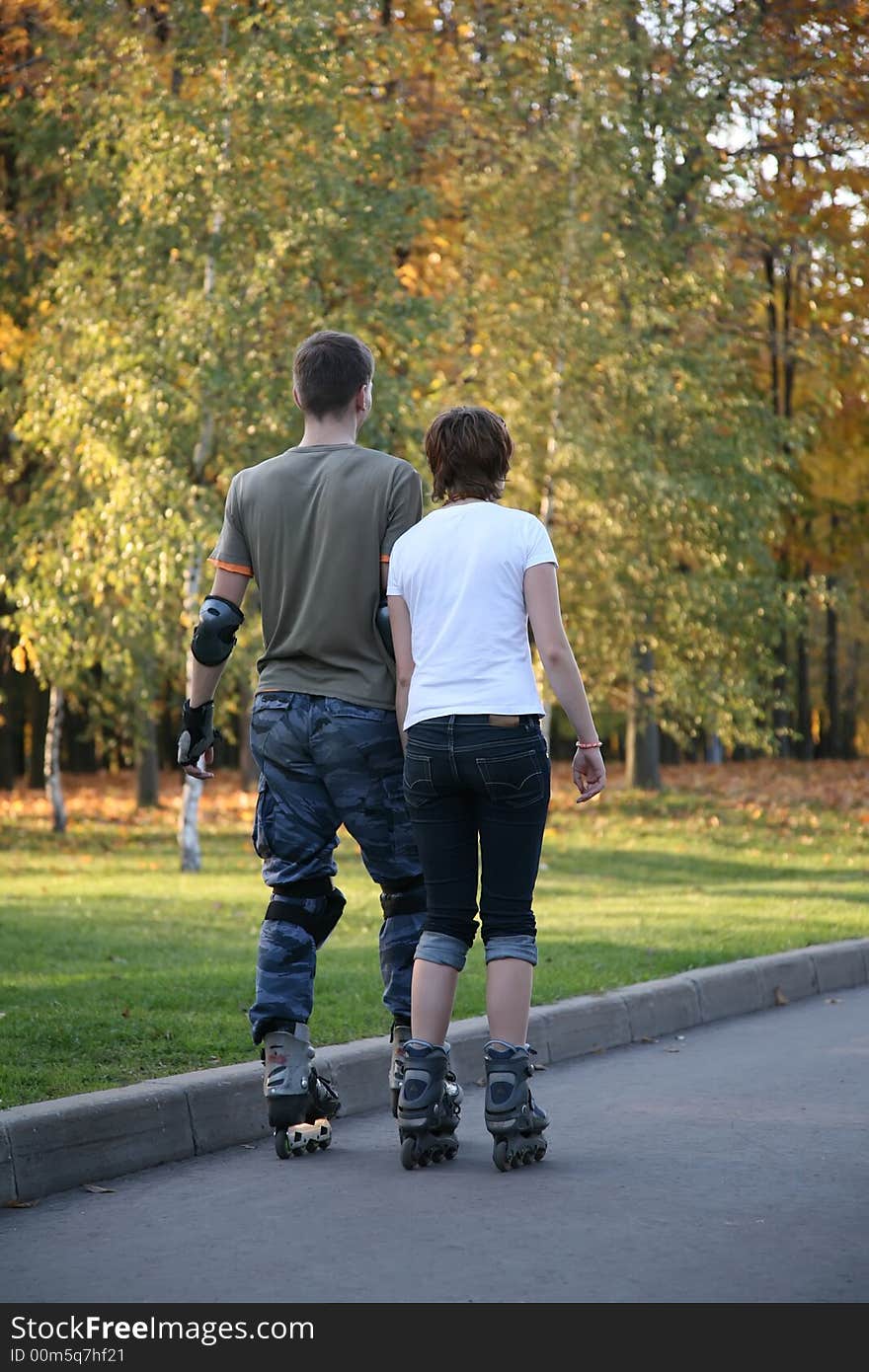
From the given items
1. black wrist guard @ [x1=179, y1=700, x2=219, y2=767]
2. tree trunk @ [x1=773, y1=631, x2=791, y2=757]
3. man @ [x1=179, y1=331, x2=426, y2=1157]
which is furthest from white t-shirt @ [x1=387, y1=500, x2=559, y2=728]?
tree trunk @ [x1=773, y1=631, x2=791, y2=757]

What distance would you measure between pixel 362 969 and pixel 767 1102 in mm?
2988

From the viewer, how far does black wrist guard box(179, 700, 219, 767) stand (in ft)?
18.4

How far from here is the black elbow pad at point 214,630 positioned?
5.57m

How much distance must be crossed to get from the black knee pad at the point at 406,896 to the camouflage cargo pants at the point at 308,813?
0.03m

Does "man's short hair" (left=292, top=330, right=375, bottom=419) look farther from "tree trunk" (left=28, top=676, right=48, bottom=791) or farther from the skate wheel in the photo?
"tree trunk" (left=28, top=676, right=48, bottom=791)

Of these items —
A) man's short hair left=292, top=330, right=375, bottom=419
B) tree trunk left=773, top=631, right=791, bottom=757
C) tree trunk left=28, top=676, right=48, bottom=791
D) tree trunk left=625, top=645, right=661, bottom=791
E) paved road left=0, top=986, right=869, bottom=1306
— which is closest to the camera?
paved road left=0, top=986, right=869, bottom=1306

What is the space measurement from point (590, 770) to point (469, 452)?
0.96 metres

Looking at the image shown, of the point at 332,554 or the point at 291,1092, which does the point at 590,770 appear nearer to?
the point at 332,554

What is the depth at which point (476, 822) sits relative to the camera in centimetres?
530

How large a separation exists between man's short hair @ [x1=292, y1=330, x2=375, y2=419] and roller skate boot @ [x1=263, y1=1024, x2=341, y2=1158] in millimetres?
1838

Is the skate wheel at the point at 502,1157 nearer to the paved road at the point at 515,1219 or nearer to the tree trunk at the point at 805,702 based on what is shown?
the paved road at the point at 515,1219

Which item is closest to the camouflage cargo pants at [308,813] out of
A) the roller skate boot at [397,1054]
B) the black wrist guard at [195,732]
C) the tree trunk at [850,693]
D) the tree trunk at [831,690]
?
the black wrist guard at [195,732]

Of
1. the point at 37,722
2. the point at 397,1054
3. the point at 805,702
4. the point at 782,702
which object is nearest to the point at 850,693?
the point at 805,702

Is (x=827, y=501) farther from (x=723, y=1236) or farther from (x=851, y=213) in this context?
(x=723, y=1236)
